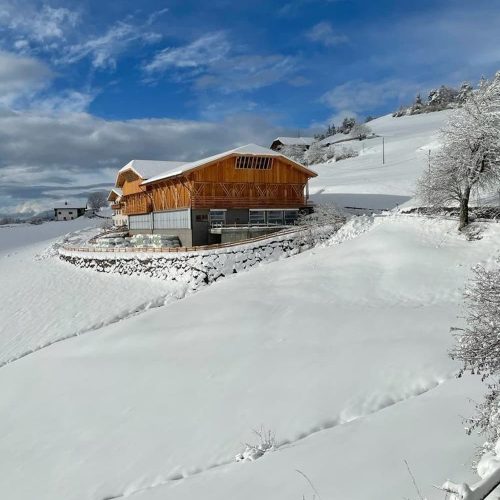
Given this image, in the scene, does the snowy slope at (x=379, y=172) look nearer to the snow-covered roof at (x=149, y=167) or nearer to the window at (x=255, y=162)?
the window at (x=255, y=162)

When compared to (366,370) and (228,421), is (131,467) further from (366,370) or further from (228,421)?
(366,370)

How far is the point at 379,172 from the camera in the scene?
72.8m

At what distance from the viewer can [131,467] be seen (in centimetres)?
1055

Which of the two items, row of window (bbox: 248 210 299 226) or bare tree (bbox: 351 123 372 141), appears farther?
bare tree (bbox: 351 123 372 141)

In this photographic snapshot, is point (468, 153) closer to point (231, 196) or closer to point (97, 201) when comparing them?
point (231, 196)

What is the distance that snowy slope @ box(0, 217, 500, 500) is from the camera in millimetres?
Result: 8648

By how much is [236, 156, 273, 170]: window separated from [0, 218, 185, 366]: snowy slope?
43.8 ft

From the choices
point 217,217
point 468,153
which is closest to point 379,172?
point 217,217

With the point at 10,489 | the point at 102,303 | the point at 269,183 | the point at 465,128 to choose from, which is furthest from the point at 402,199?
the point at 10,489

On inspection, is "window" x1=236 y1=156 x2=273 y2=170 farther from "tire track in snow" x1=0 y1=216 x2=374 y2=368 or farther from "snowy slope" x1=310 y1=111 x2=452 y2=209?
"snowy slope" x1=310 y1=111 x2=452 y2=209

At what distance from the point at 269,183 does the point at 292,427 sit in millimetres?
30932

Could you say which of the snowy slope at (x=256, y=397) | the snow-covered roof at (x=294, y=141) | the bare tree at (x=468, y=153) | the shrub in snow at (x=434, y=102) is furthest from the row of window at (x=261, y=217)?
the shrub in snow at (x=434, y=102)

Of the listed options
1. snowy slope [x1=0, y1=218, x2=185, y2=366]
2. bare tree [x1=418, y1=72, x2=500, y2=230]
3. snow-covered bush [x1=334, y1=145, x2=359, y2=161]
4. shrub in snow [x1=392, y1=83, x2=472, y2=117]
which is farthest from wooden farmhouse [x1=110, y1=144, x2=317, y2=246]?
shrub in snow [x1=392, y1=83, x2=472, y2=117]

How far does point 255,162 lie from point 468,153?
1770 cm
